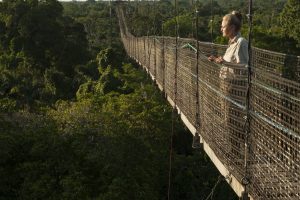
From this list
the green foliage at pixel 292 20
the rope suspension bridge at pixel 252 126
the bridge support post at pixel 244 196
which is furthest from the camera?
the green foliage at pixel 292 20

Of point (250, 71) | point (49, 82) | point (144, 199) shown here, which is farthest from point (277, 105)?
point (49, 82)

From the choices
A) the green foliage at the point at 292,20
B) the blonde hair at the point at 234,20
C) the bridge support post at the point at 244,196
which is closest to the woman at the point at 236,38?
the blonde hair at the point at 234,20

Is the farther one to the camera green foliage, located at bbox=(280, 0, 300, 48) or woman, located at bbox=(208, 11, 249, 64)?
green foliage, located at bbox=(280, 0, 300, 48)

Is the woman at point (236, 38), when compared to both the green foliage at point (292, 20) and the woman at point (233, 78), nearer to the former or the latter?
the woman at point (233, 78)

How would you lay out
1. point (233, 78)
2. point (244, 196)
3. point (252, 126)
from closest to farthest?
point (244, 196), point (252, 126), point (233, 78)

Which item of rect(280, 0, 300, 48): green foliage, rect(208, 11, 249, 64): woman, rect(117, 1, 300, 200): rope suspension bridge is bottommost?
rect(280, 0, 300, 48): green foliage

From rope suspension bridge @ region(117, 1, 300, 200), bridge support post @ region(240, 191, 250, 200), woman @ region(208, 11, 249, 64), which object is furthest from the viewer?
woman @ region(208, 11, 249, 64)

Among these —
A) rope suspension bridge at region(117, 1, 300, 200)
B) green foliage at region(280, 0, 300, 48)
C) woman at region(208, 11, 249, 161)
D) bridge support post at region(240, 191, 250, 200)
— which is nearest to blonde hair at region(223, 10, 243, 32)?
woman at region(208, 11, 249, 161)

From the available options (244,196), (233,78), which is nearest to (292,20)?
(233,78)

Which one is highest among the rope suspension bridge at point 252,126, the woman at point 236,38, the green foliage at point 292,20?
the woman at point 236,38

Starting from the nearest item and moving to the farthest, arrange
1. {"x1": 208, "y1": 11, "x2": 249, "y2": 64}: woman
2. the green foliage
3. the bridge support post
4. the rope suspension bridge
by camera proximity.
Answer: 1. the rope suspension bridge
2. the bridge support post
3. {"x1": 208, "y1": 11, "x2": 249, "y2": 64}: woman
4. the green foliage

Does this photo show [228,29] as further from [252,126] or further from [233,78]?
[252,126]

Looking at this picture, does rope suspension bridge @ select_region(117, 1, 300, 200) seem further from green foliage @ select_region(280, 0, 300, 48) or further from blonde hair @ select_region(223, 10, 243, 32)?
green foliage @ select_region(280, 0, 300, 48)

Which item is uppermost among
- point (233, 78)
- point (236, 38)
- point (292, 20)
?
Result: point (236, 38)
